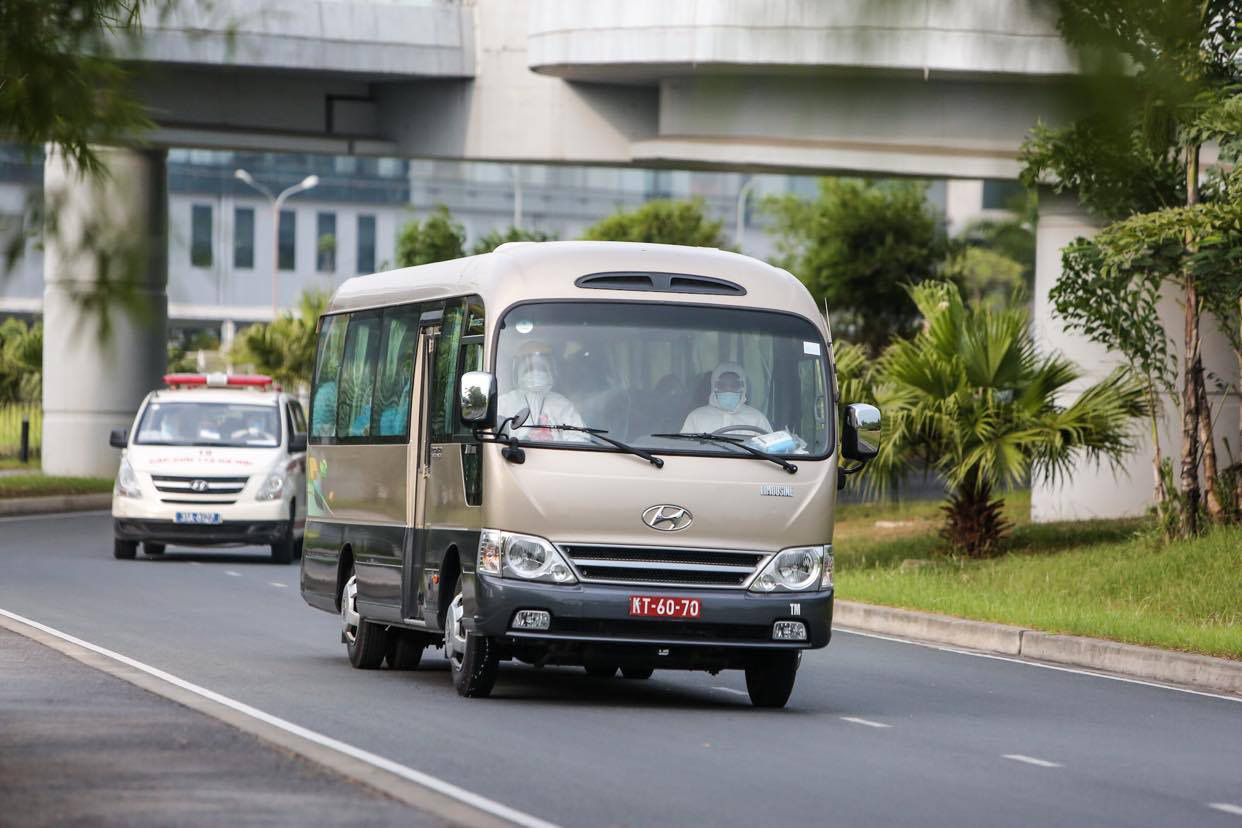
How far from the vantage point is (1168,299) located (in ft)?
92.1

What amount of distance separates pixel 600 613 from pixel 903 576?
10687mm

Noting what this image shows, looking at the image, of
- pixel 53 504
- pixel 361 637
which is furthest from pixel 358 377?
pixel 53 504

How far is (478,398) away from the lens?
11.6 m

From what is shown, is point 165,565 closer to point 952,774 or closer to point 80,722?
point 80,722

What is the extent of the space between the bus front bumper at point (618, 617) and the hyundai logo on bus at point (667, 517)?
0.34 meters

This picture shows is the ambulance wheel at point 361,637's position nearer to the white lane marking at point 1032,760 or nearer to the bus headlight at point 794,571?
the bus headlight at point 794,571

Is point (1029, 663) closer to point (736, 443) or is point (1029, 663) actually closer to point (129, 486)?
point (736, 443)

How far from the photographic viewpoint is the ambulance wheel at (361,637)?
14.1m

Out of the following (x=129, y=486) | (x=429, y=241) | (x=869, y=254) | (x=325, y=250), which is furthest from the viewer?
(x=325, y=250)

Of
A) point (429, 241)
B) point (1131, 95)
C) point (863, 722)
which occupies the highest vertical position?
point (429, 241)

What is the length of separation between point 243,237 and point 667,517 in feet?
26.6

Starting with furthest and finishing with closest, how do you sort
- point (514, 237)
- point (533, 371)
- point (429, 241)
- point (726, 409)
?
1. point (429, 241)
2. point (514, 237)
3. point (726, 409)
4. point (533, 371)

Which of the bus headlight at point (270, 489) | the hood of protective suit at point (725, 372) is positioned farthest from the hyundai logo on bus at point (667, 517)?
the bus headlight at point (270, 489)

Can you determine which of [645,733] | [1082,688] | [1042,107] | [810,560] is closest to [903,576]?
[1082,688]
